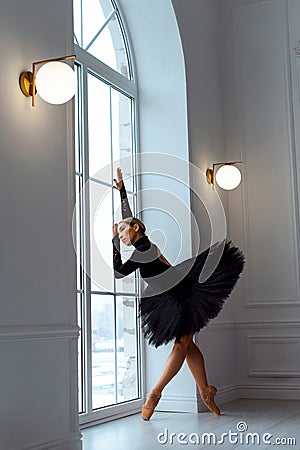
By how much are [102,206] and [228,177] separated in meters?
1.19

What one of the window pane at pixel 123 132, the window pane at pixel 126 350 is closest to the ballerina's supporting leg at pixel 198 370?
the window pane at pixel 126 350

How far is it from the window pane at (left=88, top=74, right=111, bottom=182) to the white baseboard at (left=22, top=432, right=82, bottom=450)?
5.66 ft

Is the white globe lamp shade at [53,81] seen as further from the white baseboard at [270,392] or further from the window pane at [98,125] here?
the white baseboard at [270,392]

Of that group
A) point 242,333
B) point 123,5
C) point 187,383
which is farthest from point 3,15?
point 242,333

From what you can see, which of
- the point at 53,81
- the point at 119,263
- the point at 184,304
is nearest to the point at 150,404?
the point at 184,304

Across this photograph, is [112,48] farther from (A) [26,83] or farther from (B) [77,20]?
(A) [26,83]

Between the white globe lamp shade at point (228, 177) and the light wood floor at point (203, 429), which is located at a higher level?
the white globe lamp shade at point (228, 177)

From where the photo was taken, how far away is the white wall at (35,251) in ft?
9.62

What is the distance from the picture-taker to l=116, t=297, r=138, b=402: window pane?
14.8 ft

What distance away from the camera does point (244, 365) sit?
17.8 feet

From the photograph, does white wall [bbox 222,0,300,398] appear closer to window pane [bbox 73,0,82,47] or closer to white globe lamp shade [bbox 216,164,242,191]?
white globe lamp shade [bbox 216,164,242,191]

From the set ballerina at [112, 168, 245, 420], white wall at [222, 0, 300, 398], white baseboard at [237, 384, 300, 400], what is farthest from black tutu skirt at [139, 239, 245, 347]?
white baseboard at [237, 384, 300, 400]

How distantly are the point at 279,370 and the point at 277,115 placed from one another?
2053 millimetres

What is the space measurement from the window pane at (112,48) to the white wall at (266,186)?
3.75ft
